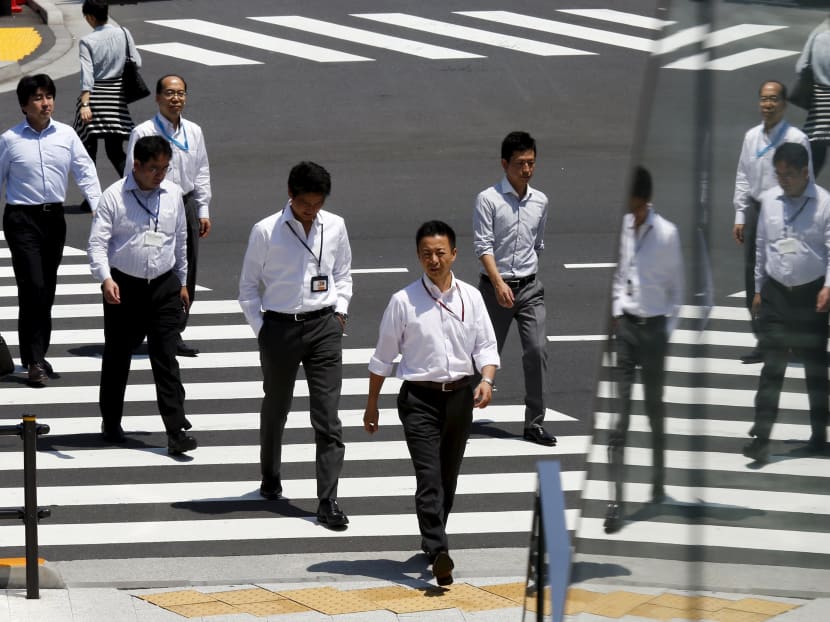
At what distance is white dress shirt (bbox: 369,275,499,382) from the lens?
7.54 metres

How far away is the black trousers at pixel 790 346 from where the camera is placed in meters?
1.88

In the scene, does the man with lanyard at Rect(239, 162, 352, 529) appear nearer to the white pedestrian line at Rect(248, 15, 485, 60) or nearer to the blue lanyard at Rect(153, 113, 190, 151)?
the blue lanyard at Rect(153, 113, 190, 151)

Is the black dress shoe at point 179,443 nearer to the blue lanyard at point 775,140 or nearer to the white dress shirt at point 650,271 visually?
the white dress shirt at point 650,271

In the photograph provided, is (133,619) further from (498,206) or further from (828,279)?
(828,279)

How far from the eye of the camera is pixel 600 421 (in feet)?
7.63

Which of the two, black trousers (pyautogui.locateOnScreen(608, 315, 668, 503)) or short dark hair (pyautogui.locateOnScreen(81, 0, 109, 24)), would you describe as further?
short dark hair (pyautogui.locateOnScreen(81, 0, 109, 24))

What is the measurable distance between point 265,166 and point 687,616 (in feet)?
49.4

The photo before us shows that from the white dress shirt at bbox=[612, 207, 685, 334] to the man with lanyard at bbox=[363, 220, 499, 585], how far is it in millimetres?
5240

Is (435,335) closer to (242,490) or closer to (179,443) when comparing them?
(242,490)

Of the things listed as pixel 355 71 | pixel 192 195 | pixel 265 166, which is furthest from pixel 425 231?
pixel 355 71

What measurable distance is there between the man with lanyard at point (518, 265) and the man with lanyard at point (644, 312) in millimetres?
7351

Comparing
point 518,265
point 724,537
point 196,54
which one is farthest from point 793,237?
Result: point 196,54

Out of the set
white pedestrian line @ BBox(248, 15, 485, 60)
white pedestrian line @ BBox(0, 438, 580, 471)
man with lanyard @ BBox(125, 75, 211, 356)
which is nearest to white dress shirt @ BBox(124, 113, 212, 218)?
man with lanyard @ BBox(125, 75, 211, 356)

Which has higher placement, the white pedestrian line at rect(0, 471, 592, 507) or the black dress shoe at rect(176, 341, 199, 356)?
the black dress shoe at rect(176, 341, 199, 356)
